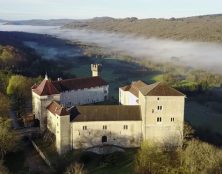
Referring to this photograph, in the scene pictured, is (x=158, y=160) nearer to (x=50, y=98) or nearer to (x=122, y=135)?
(x=122, y=135)

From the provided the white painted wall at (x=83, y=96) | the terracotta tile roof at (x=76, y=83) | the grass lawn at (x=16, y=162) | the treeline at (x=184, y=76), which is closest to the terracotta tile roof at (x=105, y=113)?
the grass lawn at (x=16, y=162)

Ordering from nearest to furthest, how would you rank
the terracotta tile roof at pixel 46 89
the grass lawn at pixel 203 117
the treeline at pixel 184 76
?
the terracotta tile roof at pixel 46 89 < the grass lawn at pixel 203 117 < the treeline at pixel 184 76

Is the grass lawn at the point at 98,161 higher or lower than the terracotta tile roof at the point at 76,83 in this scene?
lower

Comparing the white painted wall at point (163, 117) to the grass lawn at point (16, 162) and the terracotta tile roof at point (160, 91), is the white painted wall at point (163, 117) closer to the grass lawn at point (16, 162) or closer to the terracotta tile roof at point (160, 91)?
the terracotta tile roof at point (160, 91)

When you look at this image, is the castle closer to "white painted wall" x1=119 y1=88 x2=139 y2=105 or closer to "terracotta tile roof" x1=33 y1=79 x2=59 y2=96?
"terracotta tile roof" x1=33 y1=79 x2=59 y2=96

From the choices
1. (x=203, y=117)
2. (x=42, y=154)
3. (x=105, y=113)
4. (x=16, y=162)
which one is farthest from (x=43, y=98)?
(x=203, y=117)

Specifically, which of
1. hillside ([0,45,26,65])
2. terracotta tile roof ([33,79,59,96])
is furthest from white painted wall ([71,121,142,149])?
hillside ([0,45,26,65])

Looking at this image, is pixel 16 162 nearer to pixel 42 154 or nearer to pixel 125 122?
pixel 42 154
